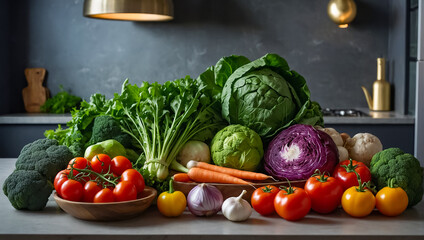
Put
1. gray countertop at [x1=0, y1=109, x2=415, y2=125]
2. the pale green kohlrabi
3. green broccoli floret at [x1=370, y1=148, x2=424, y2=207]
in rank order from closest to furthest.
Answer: green broccoli floret at [x1=370, y1=148, x2=424, y2=207] → the pale green kohlrabi → gray countertop at [x1=0, y1=109, x2=415, y2=125]

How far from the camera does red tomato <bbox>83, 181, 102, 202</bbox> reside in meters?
1.45

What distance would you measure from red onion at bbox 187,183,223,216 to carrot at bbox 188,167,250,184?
0.53 feet

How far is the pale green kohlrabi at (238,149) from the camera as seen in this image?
184 cm

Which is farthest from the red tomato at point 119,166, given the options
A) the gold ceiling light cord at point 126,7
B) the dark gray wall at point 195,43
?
the dark gray wall at point 195,43

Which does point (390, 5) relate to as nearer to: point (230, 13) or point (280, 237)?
point (230, 13)

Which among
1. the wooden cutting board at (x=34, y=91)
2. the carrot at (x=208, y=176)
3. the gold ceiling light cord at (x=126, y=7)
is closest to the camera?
the carrot at (x=208, y=176)

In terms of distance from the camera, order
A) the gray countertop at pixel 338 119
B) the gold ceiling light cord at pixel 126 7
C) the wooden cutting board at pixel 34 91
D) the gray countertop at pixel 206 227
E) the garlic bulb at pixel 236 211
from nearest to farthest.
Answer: the gray countertop at pixel 206 227
the garlic bulb at pixel 236 211
the gold ceiling light cord at pixel 126 7
the gray countertop at pixel 338 119
the wooden cutting board at pixel 34 91

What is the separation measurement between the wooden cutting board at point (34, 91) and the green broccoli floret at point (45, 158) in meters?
2.93

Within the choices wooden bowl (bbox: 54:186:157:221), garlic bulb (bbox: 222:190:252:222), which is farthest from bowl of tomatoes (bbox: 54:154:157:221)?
garlic bulb (bbox: 222:190:252:222)

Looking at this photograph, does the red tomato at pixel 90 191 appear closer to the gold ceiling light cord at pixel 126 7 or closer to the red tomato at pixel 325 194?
the red tomato at pixel 325 194

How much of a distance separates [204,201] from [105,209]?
0.94ft

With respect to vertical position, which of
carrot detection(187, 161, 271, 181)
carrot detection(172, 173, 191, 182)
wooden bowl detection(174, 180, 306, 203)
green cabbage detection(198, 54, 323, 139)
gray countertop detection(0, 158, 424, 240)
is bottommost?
gray countertop detection(0, 158, 424, 240)

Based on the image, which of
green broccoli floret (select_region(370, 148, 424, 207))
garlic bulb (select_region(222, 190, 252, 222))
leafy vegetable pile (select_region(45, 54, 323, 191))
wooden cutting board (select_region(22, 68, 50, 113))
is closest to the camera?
garlic bulb (select_region(222, 190, 252, 222))

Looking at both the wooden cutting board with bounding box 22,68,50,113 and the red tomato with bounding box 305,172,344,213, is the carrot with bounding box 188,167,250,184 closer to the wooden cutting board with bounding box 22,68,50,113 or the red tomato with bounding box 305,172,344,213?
the red tomato with bounding box 305,172,344,213
